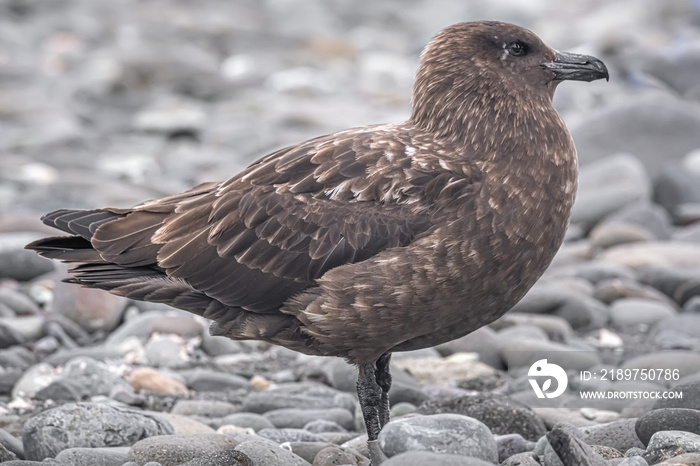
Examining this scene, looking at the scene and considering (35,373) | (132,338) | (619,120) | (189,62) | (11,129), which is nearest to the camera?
(35,373)

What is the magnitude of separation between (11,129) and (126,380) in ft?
29.1

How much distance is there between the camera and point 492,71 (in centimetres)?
541

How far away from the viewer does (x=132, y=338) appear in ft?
25.0

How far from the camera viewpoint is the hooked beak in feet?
18.0

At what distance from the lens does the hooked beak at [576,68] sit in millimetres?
5473

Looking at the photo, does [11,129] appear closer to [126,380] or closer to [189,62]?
[189,62]

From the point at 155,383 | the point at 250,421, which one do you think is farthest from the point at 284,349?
the point at 250,421

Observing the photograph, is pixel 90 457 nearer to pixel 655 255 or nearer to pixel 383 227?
pixel 383 227

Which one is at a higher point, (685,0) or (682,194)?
(685,0)

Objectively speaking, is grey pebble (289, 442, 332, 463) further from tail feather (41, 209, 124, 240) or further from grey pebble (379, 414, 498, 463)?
tail feather (41, 209, 124, 240)

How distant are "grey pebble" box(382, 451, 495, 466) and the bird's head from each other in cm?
187

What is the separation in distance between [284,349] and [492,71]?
317 cm

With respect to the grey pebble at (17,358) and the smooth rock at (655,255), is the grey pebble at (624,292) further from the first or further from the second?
the grey pebble at (17,358)

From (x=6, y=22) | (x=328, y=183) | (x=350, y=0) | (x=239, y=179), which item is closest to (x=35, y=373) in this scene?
(x=239, y=179)
